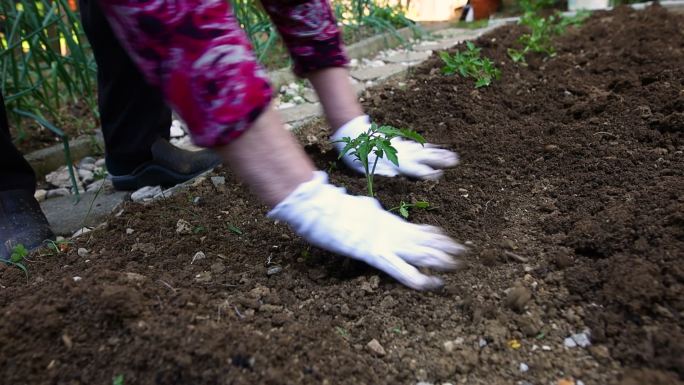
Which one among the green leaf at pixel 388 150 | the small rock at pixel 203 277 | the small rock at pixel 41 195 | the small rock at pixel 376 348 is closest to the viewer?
the small rock at pixel 376 348

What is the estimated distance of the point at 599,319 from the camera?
0.95m

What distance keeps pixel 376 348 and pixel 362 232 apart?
219 mm

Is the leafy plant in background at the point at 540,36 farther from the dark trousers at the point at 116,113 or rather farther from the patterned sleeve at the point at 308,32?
the dark trousers at the point at 116,113

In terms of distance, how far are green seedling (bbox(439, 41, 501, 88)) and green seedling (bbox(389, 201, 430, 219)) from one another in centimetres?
87

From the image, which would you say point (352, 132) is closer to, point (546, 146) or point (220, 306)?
point (546, 146)

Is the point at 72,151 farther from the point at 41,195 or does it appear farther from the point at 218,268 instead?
the point at 218,268

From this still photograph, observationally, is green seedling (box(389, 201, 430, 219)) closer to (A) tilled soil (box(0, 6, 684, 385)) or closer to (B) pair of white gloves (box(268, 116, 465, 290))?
(A) tilled soil (box(0, 6, 684, 385))

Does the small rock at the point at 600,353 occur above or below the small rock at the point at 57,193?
above

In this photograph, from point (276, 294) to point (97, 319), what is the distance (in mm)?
326

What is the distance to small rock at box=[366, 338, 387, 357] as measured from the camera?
3.11 feet

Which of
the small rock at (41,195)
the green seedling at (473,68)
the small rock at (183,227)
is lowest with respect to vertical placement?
the small rock at (41,195)

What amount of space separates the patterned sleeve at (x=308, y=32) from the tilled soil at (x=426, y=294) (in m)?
0.31

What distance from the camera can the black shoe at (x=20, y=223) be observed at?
1.44 metres

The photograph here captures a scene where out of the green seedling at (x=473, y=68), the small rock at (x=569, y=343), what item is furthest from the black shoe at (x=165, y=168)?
the small rock at (x=569, y=343)
